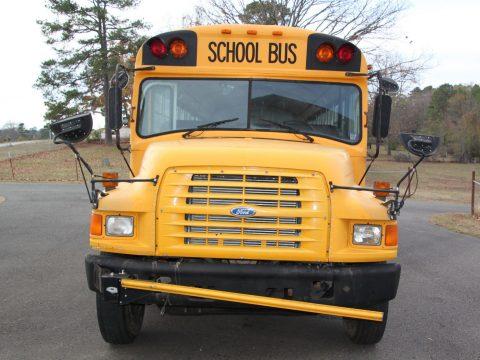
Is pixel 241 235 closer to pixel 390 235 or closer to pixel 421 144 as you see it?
pixel 390 235

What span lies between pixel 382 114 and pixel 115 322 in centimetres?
310

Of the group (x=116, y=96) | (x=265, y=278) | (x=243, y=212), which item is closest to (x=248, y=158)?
(x=243, y=212)

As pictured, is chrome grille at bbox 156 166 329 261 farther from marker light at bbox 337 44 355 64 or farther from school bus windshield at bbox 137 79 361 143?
marker light at bbox 337 44 355 64

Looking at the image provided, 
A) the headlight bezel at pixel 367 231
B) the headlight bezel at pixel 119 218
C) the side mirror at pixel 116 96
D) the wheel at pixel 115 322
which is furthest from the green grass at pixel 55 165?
the headlight bezel at pixel 367 231

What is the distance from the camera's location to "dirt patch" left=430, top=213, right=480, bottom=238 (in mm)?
11094

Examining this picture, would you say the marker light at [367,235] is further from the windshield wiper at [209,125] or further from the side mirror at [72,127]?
the side mirror at [72,127]

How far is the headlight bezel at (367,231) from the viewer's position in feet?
11.7

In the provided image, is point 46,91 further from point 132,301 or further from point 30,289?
point 132,301

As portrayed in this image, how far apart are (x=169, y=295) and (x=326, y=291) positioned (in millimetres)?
1088

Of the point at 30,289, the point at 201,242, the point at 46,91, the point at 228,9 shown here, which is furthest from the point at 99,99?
the point at 201,242

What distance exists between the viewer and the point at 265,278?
345 centimetres

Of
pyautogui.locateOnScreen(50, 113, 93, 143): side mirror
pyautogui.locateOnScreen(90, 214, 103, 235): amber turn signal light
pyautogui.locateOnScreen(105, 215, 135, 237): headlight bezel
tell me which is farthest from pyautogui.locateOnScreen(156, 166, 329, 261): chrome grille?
pyautogui.locateOnScreen(50, 113, 93, 143): side mirror

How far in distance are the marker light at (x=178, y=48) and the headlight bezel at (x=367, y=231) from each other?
7.52 ft

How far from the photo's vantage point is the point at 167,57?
15.5ft
